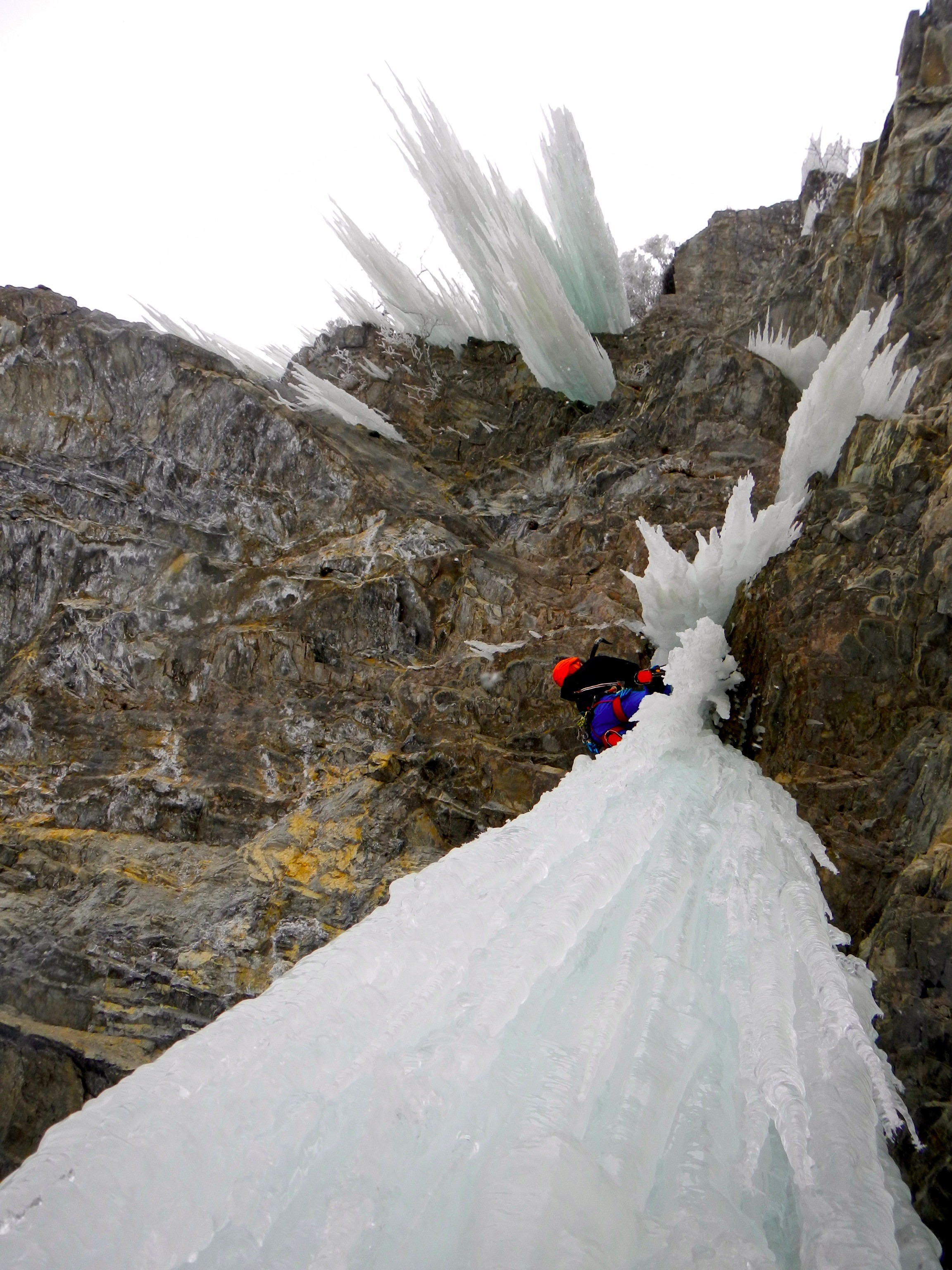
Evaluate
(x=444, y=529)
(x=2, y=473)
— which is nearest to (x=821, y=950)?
(x=444, y=529)

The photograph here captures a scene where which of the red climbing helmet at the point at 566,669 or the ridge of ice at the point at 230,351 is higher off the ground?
the ridge of ice at the point at 230,351

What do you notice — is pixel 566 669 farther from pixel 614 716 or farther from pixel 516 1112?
pixel 516 1112

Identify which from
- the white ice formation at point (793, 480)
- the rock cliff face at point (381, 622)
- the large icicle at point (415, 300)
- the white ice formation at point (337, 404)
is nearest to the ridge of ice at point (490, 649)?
the rock cliff face at point (381, 622)

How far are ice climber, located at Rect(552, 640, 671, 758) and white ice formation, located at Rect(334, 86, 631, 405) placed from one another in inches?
133

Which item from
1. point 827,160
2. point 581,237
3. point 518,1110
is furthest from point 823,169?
point 518,1110

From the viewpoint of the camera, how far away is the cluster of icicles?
4.26 ft

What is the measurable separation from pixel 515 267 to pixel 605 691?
166 inches

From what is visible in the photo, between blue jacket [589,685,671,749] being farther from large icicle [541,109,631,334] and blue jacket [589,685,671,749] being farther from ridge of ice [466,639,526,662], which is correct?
large icicle [541,109,631,334]

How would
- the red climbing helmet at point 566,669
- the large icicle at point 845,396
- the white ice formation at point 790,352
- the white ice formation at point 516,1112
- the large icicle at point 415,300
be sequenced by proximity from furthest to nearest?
the large icicle at point 415,300 → the white ice formation at point 790,352 → the red climbing helmet at point 566,669 → the large icicle at point 845,396 → the white ice formation at point 516,1112

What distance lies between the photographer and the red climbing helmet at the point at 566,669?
4.54 metres

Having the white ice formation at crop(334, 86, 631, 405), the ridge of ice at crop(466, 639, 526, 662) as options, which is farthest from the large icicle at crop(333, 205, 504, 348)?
the ridge of ice at crop(466, 639, 526, 662)

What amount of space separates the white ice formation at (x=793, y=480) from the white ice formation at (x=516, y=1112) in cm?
222

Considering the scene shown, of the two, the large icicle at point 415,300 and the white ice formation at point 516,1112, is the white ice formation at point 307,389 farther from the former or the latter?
the white ice formation at point 516,1112

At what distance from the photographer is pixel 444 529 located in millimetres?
5848
